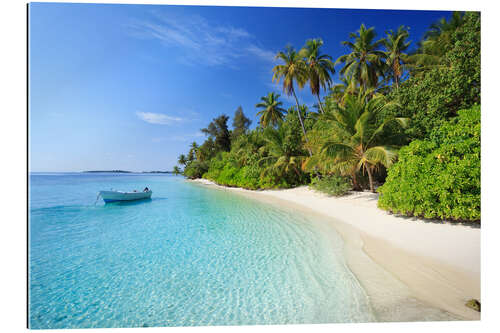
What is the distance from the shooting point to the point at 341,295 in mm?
2512

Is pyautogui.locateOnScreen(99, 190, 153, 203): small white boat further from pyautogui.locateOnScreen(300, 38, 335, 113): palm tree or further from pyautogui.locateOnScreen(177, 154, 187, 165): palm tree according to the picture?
pyautogui.locateOnScreen(177, 154, 187, 165): palm tree

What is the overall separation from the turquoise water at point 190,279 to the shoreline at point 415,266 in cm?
31

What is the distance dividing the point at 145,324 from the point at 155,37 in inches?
186

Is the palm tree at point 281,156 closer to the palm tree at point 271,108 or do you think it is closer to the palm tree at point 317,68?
the palm tree at point 317,68

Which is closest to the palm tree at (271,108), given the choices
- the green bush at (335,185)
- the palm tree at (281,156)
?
the palm tree at (281,156)

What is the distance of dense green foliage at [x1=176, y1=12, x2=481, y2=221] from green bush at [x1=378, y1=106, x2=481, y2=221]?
17mm

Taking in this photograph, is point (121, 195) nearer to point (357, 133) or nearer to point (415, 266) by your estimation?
point (357, 133)

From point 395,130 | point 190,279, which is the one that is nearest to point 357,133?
point 395,130

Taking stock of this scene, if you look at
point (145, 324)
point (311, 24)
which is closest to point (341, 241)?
point (145, 324)

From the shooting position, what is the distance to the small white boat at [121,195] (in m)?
11.6

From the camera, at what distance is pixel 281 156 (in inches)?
586

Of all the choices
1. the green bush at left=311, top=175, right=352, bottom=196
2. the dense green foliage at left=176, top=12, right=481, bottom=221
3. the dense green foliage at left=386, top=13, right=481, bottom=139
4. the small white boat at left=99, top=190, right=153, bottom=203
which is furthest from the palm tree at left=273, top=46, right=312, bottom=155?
the small white boat at left=99, top=190, right=153, bottom=203

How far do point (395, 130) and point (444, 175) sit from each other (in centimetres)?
459
